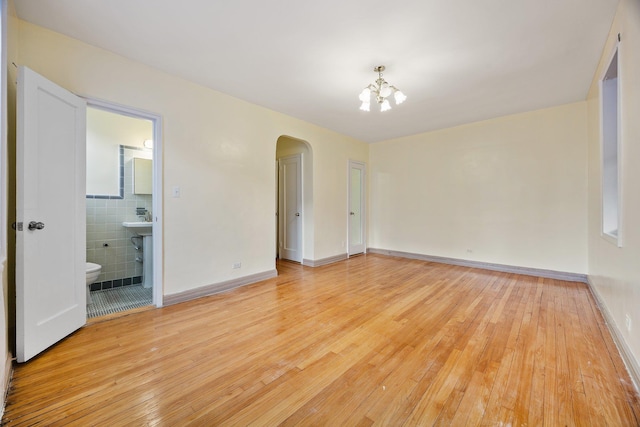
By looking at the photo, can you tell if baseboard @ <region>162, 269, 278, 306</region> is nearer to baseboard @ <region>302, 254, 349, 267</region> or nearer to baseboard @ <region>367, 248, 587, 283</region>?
baseboard @ <region>302, 254, 349, 267</region>

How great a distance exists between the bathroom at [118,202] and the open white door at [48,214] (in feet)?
3.92

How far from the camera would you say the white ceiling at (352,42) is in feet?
6.44

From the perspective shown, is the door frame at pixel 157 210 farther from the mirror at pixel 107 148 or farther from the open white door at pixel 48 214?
the mirror at pixel 107 148

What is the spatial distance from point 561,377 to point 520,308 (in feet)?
4.32

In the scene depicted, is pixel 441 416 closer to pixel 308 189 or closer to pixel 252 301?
pixel 252 301

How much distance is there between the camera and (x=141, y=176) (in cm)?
382

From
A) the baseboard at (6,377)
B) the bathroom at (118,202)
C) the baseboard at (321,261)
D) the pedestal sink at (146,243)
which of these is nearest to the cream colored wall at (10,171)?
the baseboard at (6,377)

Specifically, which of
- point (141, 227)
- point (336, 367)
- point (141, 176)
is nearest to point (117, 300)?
point (141, 227)

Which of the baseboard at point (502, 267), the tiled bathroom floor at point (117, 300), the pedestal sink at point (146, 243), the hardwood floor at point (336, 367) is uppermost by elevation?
the pedestal sink at point (146, 243)

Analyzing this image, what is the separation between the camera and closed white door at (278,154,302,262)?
5.07 m

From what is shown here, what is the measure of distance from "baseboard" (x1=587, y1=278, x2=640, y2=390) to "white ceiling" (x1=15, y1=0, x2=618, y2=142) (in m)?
2.51

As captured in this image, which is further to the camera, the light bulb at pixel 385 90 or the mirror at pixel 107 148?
the mirror at pixel 107 148

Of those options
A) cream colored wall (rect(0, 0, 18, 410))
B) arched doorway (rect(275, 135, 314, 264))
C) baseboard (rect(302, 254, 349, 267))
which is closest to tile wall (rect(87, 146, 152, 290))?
cream colored wall (rect(0, 0, 18, 410))

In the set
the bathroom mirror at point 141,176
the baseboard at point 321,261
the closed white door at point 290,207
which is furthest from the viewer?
the closed white door at point 290,207
